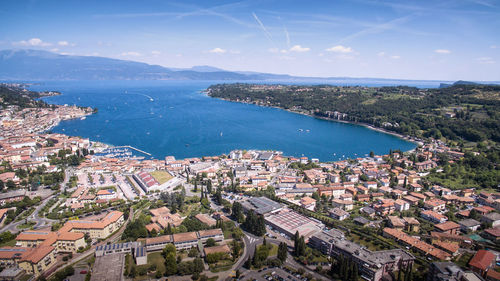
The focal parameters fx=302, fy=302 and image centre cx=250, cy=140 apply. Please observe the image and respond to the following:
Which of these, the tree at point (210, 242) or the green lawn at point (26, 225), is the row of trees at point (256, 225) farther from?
the green lawn at point (26, 225)

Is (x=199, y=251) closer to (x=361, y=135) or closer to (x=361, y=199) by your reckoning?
(x=361, y=199)

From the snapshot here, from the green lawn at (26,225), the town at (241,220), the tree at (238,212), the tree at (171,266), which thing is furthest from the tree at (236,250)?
the green lawn at (26,225)

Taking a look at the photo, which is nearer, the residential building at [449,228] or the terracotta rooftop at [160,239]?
the terracotta rooftop at [160,239]

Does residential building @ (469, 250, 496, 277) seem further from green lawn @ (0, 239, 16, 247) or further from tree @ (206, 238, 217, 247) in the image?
green lawn @ (0, 239, 16, 247)

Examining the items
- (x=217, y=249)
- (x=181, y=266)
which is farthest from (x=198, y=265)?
(x=217, y=249)

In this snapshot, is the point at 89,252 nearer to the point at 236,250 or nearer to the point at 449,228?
the point at 236,250

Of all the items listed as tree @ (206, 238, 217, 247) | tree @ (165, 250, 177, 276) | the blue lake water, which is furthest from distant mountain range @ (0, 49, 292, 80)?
tree @ (165, 250, 177, 276)

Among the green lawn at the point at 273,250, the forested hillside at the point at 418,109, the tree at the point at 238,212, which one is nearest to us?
the green lawn at the point at 273,250
